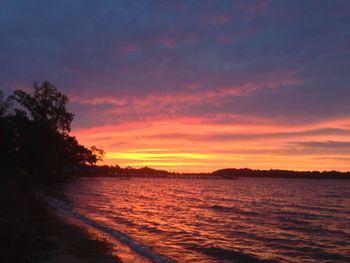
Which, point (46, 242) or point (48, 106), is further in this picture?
point (48, 106)

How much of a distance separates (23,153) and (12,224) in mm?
57837

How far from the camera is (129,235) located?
22.3m

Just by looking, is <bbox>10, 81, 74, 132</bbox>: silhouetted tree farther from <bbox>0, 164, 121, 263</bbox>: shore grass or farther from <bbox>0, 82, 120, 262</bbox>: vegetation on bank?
<bbox>0, 164, 121, 263</bbox>: shore grass

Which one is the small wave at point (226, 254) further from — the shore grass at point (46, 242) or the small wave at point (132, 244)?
the shore grass at point (46, 242)

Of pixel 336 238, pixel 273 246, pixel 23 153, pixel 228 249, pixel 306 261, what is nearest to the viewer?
pixel 306 261

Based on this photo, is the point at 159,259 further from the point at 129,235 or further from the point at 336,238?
the point at 336,238

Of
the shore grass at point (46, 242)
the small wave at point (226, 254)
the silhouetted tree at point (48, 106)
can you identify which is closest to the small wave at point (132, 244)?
the shore grass at point (46, 242)

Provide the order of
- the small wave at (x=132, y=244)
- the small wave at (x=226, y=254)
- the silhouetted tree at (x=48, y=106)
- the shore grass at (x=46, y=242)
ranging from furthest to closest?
the silhouetted tree at (x=48, y=106) < the small wave at (x=226, y=254) < the small wave at (x=132, y=244) < the shore grass at (x=46, y=242)

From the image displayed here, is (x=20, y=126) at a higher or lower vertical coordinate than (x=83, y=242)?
higher

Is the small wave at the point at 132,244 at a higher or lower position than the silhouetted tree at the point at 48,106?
lower

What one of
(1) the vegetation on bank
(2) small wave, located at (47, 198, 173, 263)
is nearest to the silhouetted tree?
(1) the vegetation on bank

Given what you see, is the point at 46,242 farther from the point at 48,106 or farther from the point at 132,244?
the point at 48,106

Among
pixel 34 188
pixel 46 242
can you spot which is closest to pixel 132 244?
pixel 46 242

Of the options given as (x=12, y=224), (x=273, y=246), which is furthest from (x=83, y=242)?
(x=273, y=246)
